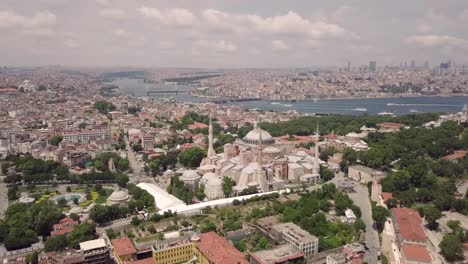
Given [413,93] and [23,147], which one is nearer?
[23,147]

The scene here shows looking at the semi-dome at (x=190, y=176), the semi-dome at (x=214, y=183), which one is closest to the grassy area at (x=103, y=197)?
the semi-dome at (x=190, y=176)

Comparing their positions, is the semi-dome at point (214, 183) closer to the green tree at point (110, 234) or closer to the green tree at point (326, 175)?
the green tree at point (110, 234)

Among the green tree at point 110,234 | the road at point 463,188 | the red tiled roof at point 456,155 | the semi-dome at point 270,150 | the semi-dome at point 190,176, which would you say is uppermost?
the semi-dome at point 270,150

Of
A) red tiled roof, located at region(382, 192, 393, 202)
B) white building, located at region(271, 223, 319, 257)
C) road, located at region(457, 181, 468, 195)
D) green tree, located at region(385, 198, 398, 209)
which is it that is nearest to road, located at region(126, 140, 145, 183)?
white building, located at region(271, 223, 319, 257)

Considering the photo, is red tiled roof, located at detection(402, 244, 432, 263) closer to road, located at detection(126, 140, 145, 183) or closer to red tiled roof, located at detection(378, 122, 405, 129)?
road, located at detection(126, 140, 145, 183)

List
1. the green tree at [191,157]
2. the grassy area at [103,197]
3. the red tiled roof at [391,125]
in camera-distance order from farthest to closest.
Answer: the red tiled roof at [391,125] → the green tree at [191,157] → the grassy area at [103,197]

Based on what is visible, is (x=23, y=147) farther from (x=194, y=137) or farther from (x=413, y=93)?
(x=413, y=93)

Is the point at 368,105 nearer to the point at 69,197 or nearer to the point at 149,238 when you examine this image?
the point at 69,197

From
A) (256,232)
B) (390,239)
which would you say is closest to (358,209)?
(390,239)
